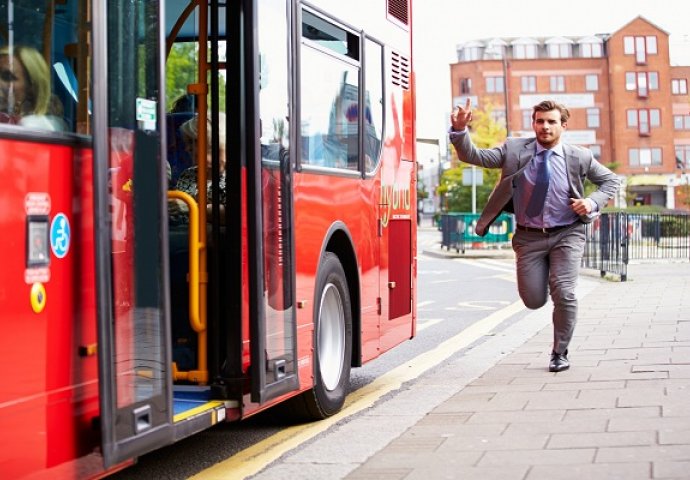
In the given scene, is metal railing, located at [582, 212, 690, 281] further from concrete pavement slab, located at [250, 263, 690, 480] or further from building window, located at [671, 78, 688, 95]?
building window, located at [671, 78, 688, 95]

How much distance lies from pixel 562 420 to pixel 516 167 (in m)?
2.78

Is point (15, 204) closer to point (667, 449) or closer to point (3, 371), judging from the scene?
point (3, 371)

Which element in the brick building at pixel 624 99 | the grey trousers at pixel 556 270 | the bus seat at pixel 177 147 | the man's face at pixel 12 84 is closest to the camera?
the man's face at pixel 12 84

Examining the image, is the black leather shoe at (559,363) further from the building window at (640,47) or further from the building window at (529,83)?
the building window at (529,83)

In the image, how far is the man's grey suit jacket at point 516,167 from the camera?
8.90 metres

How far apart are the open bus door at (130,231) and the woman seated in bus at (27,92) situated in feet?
0.58

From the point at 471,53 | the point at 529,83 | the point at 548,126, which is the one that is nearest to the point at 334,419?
the point at 548,126

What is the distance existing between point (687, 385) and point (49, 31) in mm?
5042

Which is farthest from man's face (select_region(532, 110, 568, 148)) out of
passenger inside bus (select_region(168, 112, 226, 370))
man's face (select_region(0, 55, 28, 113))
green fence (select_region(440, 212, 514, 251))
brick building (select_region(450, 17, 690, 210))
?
brick building (select_region(450, 17, 690, 210))

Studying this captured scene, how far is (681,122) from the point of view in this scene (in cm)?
10281

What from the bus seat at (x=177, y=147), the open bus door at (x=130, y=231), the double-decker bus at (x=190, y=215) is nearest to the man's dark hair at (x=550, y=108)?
the double-decker bus at (x=190, y=215)

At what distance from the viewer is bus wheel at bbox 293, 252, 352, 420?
715 centimetres

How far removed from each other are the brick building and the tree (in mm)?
19801

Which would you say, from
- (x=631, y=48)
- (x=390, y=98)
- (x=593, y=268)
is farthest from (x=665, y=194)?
(x=390, y=98)
